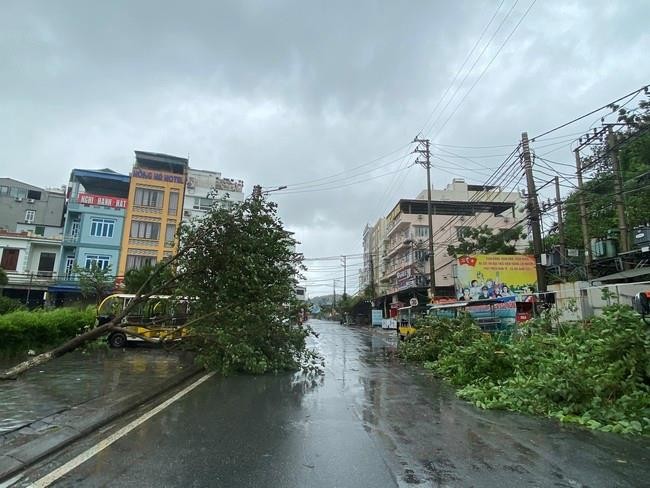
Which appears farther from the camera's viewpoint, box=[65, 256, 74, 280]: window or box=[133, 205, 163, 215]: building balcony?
box=[133, 205, 163, 215]: building balcony

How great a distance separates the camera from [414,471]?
4906 mm

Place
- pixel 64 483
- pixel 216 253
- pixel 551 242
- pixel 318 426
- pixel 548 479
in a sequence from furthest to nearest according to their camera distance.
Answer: pixel 551 242 → pixel 216 253 → pixel 318 426 → pixel 548 479 → pixel 64 483

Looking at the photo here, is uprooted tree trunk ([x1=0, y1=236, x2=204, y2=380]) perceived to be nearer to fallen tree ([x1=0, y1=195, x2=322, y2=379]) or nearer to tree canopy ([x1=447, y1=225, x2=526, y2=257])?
fallen tree ([x1=0, y1=195, x2=322, y2=379])

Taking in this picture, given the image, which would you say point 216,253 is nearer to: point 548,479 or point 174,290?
point 174,290

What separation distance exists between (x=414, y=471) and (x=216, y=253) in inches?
311

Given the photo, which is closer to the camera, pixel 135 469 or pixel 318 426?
pixel 135 469

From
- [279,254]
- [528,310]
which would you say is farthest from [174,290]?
[528,310]

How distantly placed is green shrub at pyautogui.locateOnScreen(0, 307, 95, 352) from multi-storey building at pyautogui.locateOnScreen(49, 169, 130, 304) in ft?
86.9

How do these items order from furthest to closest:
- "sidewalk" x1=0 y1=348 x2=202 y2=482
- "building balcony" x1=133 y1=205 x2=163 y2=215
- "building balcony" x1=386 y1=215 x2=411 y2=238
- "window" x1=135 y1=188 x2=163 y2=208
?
"building balcony" x1=386 y1=215 x2=411 y2=238
"window" x1=135 y1=188 x2=163 y2=208
"building balcony" x1=133 y1=205 x2=163 y2=215
"sidewalk" x1=0 y1=348 x2=202 y2=482

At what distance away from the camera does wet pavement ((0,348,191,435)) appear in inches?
279

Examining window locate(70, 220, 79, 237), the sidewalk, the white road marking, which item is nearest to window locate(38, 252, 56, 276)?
window locate(70, 220, 79, 237)

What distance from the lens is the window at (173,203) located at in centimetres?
4381

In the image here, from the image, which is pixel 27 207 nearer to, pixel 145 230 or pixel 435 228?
pixel 145 230

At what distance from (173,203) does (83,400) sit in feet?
125
